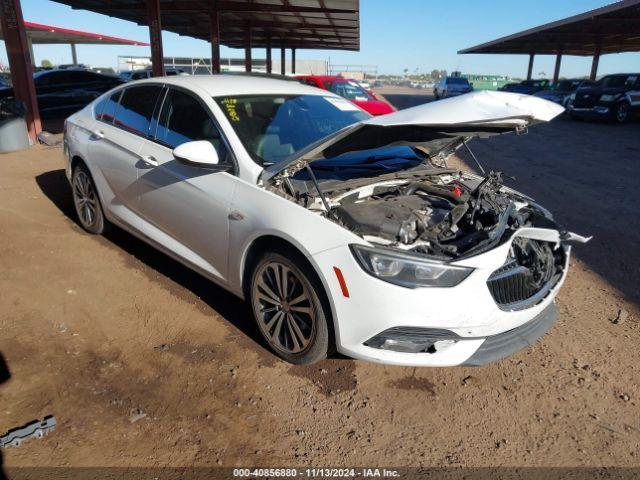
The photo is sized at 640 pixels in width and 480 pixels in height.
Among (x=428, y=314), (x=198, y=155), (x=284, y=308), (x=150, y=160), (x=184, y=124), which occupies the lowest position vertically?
(x=284, y=308)

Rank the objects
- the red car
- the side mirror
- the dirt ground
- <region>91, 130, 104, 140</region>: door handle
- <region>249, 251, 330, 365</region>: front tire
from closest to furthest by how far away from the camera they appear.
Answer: the dirt ground → <region>249, 251, 330, 365</region>: front tire → the side mirror → <region>91, 130, 104, 140</region>: door handle → the red car

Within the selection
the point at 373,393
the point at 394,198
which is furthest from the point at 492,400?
the point at 394,198

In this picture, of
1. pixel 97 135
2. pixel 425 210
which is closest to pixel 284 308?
pixel 425 210

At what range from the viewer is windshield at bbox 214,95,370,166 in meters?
3.38

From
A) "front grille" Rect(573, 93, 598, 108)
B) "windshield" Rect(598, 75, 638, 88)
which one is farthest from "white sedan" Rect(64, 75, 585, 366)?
"windshield" Rect(598, 75, 638, 88)

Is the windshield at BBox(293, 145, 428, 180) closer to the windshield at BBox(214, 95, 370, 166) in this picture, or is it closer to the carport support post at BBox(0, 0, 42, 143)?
the windshield at BBox(214, 95, 370, 166)

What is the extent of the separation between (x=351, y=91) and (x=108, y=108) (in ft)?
34.7

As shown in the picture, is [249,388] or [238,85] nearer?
[249,388]

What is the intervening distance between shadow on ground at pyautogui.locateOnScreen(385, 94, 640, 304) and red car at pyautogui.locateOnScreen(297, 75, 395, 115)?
2.77 metres

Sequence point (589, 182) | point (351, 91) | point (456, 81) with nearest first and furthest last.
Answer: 1. point (589, 182)
2. point (351, 91)
3. point (456, 81)

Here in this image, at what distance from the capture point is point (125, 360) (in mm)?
3084

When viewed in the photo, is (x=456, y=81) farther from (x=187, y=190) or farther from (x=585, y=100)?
(x=187, y=190)

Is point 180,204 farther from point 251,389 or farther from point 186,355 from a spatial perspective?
point 251,389

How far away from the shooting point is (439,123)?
267cm
